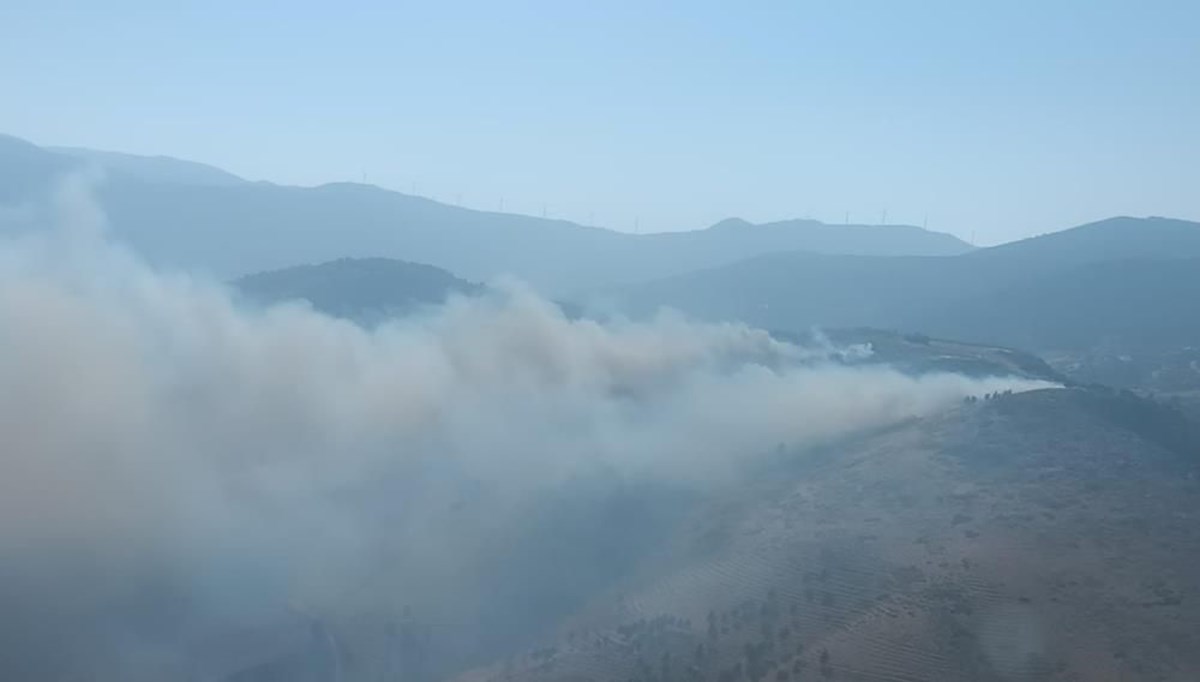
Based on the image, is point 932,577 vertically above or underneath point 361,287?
underneath

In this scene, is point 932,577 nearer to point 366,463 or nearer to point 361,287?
point 366,463

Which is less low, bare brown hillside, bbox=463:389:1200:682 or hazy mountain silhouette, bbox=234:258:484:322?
hazy mountain silhouette, bbox=234:258:484:322

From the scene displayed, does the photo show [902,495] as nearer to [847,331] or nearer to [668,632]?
[668,632]

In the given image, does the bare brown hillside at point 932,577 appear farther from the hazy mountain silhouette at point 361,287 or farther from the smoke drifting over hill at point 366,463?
the hazy mountain silhouette at point 361,287

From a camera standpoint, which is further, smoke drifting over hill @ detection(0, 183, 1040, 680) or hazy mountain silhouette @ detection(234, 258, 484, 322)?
hazy mountain silhouette @ detection(234, 258, 484, 322)

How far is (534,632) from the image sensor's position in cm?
5319

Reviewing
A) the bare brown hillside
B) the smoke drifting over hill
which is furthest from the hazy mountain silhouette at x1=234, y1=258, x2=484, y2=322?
the bare brown hillside

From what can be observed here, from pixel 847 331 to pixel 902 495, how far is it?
8253 centimetres

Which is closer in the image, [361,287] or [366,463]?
[366,463]

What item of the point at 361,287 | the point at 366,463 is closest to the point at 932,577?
the point at 366,463

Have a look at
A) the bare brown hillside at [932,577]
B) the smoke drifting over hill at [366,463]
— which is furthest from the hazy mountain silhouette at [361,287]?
the bare brown hillside at [932,577]

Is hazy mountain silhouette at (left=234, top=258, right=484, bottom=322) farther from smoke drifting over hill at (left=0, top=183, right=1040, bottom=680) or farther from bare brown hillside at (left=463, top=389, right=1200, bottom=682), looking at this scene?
bare brown hillside at (left=463, top=389, right=1200, bottom=682)

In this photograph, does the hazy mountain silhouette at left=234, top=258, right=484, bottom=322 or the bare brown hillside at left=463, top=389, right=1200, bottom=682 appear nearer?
the bare brown hillside at left=463, top=389, right=1200, bottom=682

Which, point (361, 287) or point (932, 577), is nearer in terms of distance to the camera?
point (932, 577)
